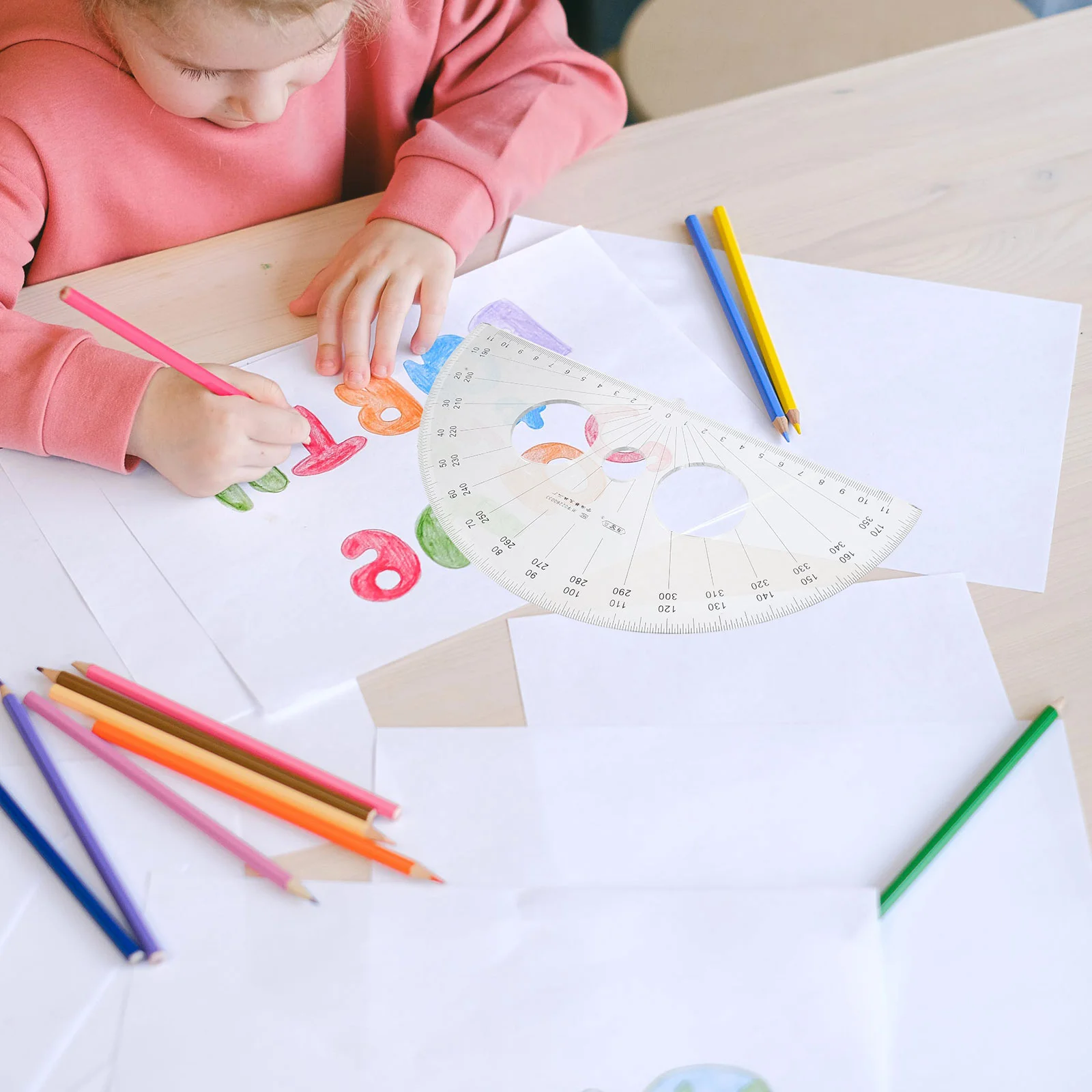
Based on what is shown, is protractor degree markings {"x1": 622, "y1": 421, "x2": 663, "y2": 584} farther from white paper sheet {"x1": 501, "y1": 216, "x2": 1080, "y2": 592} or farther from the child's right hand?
the child's right hand

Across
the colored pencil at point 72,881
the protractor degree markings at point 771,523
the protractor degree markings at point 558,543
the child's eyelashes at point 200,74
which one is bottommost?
the colored pencil at point 72,881

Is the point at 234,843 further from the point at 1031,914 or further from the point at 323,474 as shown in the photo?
the point at 1031,914

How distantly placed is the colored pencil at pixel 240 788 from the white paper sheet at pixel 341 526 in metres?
0.04

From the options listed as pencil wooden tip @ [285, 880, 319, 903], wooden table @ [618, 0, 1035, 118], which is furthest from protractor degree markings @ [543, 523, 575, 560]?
wooden table @ [618, 0, 1035, 118]

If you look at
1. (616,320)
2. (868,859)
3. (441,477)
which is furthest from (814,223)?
(868,859)

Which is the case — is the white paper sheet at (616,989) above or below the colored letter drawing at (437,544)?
below

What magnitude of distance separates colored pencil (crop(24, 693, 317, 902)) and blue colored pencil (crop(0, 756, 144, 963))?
0.04m

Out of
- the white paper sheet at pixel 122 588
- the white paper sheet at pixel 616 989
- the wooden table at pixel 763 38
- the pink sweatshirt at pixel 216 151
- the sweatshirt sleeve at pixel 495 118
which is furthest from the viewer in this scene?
the wooden table at pixel 763 38

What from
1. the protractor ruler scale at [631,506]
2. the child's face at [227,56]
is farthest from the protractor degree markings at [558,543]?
the child's face at [227,56]

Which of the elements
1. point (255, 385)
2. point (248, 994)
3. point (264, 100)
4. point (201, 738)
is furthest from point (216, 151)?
point (248, 994)

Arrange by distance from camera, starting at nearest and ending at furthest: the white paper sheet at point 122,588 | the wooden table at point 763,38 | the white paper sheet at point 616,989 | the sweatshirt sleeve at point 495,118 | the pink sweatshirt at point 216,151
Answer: the white paper sheet at point 616,989, the white paper sheet at point 122,588, the pink sweatshirt at point 216,151, the sweatshirt sleeve at point 495,118, the wooden table at point 763,38

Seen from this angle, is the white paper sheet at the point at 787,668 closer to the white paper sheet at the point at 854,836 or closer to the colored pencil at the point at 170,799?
the white paper sheet at the point at 854,836

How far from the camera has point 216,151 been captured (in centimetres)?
81

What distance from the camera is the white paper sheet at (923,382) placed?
0.60 meters
